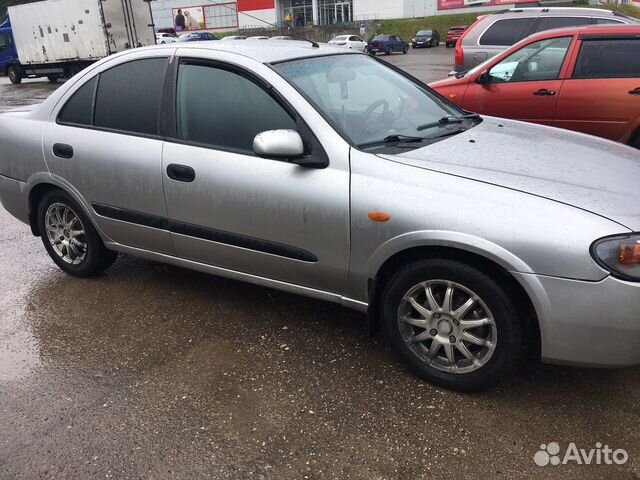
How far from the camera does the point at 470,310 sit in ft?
8.76

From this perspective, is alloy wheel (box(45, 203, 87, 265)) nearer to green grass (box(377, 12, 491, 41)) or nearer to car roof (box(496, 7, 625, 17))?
car roof (box(496, 7, 625, 17))

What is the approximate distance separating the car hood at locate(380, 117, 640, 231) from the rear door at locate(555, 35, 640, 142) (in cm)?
231

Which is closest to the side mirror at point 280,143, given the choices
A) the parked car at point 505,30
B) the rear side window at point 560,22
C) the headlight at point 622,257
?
the headlight at point 622,257

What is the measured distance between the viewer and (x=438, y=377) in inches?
111

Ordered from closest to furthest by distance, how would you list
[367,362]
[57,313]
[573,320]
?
[573,320] < [367,362] < [57,313]

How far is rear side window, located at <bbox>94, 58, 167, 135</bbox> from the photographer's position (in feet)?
11.7

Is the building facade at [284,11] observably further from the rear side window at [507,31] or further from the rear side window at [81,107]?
the rear side window at [81,107]

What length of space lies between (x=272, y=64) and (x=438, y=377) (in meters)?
1.95

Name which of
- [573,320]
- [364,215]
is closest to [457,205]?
[364,215]

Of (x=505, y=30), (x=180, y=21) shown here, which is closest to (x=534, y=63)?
(x=505, y=30)

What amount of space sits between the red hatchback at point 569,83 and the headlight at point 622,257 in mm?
3760

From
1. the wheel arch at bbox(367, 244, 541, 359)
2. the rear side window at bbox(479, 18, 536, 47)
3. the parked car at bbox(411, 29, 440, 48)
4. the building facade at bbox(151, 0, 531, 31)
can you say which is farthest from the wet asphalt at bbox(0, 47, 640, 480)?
the building facade at bbox(151, 0, 531, 31)

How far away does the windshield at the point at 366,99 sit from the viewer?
3.12 meters

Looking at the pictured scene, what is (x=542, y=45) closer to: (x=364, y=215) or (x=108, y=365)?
(x=364, y=215)
